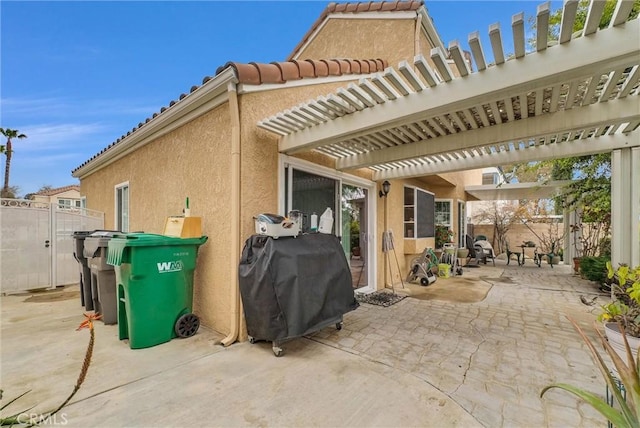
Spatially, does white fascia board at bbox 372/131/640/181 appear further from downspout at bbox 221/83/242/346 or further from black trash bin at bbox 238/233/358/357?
downspout at bbox 221/83/242/346

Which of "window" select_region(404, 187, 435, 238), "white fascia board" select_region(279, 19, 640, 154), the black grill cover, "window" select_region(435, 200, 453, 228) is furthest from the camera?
"window" select_region(435, 200, 453, 228)

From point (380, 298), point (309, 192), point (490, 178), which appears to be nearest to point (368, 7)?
point (309, 192)

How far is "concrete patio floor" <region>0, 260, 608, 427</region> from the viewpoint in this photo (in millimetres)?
2889

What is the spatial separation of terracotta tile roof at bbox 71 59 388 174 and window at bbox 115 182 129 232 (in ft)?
7.11

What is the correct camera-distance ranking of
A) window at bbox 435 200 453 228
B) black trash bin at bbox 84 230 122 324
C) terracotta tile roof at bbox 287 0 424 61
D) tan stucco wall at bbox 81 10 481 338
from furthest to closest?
window at bbox 435 200 453 228
terracotta tile roof at bbox 287 0 424 61
black trash bin at bbox 84 230 122 324
tan stucco wall at bbox 81 10 481 338

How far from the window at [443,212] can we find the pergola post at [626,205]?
865 centimetres

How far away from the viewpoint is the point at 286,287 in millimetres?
4082

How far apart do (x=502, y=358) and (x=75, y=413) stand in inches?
198

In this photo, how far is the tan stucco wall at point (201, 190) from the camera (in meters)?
4.90

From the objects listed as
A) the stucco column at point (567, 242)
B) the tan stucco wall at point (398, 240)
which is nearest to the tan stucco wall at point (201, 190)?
the tan stucco wall at point (398, 240)

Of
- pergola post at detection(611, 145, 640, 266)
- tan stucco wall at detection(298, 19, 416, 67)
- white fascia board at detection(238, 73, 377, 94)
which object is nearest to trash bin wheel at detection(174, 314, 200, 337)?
white fascia board at detection(238, 73, 377, 94)

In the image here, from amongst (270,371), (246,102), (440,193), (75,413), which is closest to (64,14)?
(246,102)

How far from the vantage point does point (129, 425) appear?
273 cm

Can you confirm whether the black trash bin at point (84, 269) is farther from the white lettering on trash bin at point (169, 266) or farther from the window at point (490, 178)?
the window at point (490, 178)
